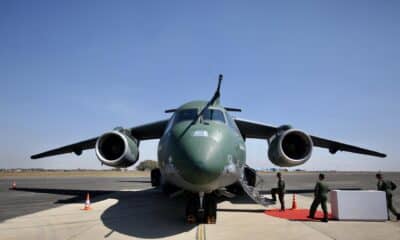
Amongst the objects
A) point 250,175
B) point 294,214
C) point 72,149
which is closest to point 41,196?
point 72,149

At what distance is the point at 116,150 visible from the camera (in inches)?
471

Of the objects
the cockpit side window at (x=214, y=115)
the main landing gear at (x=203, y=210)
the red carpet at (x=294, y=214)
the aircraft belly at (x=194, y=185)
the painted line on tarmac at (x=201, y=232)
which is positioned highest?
the cockpit side window at (x=214, y=115)

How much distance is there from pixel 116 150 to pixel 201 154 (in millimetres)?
7461

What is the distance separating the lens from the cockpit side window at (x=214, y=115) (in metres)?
7.07

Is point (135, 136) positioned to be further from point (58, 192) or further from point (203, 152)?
point (203, 152)

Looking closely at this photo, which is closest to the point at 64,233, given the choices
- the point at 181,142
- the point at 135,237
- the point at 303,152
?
the point at 135,237

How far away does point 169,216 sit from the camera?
7934 millimetres

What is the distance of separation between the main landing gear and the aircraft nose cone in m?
1.45

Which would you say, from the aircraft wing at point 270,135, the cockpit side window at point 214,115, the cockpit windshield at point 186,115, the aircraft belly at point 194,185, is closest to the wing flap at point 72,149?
the aircraft wing at point 270,135

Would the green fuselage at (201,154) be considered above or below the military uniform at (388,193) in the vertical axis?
above

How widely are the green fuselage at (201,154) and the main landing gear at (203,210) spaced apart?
0.81 metres

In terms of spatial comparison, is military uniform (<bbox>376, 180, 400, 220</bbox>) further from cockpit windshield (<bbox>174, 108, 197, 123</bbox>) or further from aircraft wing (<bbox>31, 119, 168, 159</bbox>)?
aircraft wing (<bbox>31, 119, 168, 159</bbox>)

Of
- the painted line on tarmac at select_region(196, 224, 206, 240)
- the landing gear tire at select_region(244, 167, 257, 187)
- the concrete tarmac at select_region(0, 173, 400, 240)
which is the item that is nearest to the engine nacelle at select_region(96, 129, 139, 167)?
the concrete tarmac at select_region(0, 173, 400, 240)

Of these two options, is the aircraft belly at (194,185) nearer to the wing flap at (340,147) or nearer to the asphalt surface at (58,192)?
the asphalt surface at (58,192)
